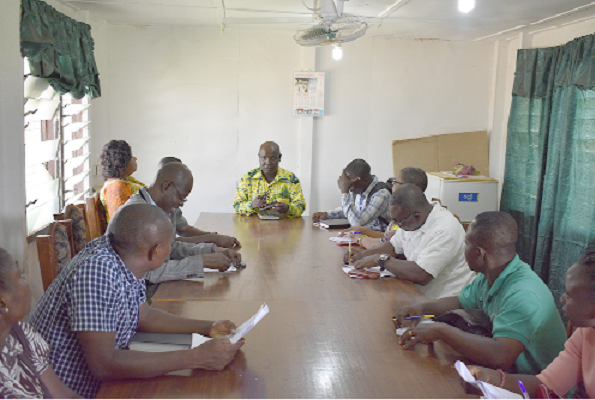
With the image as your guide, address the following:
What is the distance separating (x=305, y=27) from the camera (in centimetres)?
321

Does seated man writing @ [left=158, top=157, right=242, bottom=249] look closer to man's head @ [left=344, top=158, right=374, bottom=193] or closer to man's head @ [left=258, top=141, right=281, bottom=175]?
man's head @ [left=258, top=141, right=281, bottom=175]

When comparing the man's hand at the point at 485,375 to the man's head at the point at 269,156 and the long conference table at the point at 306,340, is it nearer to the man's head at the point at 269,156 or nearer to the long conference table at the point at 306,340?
the long conference table at the point at 306,340

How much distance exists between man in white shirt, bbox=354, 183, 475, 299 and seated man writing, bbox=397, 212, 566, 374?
0.55m

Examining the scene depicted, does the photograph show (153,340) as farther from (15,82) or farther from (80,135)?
(80,135)

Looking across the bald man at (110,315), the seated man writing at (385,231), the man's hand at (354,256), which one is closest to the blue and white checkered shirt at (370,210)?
the seated man writing at (385,231)

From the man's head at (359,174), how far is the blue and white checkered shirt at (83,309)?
2588 mm

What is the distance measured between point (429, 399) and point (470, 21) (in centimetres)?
408

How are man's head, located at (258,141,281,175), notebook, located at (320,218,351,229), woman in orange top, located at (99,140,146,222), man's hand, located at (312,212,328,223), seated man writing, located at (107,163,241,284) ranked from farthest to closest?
man's head, located at (258,141,281,175) → man's hand, located at (312,212,328,223) → notebook, located at (320,218,351,229) → woman in orange top, located at (99,140,146,222) → seated man writing, located at (107,163,241,284)

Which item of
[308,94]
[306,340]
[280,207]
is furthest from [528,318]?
[308,94]

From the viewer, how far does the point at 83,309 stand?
1.43 meters

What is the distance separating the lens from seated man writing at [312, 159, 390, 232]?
3.88 meters

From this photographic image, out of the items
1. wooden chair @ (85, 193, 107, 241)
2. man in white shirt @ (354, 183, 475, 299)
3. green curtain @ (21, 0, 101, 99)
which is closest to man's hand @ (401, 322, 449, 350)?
man in white shirt @ (354, 183, 475, 299)

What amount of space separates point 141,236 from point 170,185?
1015 millimetres

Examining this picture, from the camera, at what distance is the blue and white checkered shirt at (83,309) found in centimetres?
144
